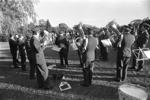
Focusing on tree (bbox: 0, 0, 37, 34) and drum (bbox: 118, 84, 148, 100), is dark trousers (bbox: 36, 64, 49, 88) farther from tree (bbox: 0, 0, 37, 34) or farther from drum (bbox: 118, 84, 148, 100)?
tree (bbox: 0, 0, 37, 34)

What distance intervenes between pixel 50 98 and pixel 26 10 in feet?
38.3

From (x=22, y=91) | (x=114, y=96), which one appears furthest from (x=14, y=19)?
(x=114, y=96)

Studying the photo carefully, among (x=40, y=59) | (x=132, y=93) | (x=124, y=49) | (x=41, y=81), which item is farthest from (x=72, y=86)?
(x=132, y=93)

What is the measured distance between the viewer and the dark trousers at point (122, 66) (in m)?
5.94

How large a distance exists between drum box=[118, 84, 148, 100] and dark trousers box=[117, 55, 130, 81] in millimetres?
2243

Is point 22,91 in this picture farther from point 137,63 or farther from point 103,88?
point 137,63

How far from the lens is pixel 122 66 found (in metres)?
6.04

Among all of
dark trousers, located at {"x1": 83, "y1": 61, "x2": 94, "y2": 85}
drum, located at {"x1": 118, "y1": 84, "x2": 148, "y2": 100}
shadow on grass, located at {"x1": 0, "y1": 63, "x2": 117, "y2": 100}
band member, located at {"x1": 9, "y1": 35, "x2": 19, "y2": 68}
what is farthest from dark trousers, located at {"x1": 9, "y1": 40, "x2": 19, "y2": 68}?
drum, located at {"x1": 118, "y1": 84, "x2": 148, "y2": 100}

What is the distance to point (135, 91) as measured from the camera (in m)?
3.62

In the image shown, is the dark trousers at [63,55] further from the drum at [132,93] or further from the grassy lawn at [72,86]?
the drum at [132,93]

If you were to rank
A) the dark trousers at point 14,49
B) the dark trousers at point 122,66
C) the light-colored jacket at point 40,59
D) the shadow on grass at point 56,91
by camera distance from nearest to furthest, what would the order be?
1. the shadow on grass at point 56,91
2. the light-colored jacket at point 40,59
3. the dark trousers at point 122,66
4. the dark trousers at point 14,49

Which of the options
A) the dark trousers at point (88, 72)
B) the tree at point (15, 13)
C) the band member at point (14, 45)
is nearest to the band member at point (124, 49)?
the dark trousers at point (88, 72)

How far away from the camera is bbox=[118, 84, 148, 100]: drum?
338cm

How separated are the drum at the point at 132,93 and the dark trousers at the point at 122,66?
2243mm
